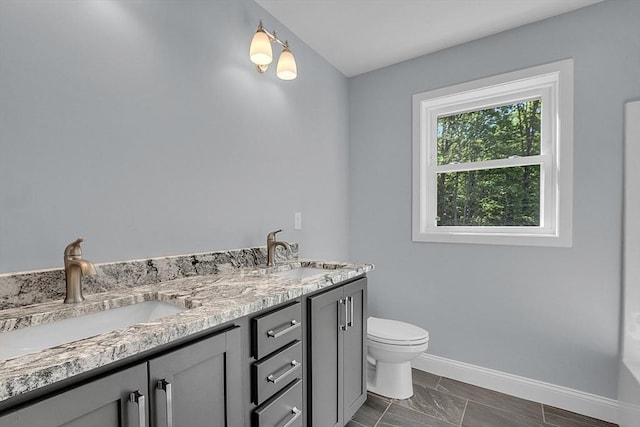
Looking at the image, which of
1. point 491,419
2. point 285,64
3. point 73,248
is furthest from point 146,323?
point 491,419

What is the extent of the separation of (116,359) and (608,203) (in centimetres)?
252

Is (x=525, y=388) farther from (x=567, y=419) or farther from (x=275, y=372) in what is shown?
(x=275, y=372)

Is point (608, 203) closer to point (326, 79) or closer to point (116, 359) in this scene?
point (326, 79)

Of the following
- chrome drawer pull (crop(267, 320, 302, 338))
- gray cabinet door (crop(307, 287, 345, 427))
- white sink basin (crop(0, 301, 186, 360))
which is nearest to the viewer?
white sink basin (crop(0, 301, 186, 360))

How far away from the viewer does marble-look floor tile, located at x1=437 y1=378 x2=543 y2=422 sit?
78.2 inches

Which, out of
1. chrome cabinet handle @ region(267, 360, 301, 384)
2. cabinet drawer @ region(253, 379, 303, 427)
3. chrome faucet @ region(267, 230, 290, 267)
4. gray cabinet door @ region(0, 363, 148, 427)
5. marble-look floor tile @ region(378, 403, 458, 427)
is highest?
chrome faucet @ region(267, 230, 290, 267)

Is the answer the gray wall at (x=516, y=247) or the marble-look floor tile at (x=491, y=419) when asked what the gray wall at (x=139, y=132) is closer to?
the gray wall at (x=516, y=247)

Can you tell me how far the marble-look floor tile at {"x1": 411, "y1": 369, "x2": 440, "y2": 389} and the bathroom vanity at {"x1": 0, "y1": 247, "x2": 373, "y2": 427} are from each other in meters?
0.73

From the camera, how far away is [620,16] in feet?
6.10

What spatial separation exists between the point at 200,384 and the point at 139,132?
1.04 metres

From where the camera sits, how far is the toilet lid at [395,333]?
201 centimetres

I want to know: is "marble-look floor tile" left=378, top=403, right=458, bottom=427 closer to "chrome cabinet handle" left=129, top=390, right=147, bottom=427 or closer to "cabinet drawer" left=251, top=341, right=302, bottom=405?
"cabinet drawer" left=251, top=341, right=302, bottom=405

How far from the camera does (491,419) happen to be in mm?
1902

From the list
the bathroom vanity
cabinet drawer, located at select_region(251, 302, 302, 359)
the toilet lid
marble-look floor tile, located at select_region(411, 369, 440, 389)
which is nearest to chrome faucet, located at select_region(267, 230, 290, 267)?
the bathroom vanity
